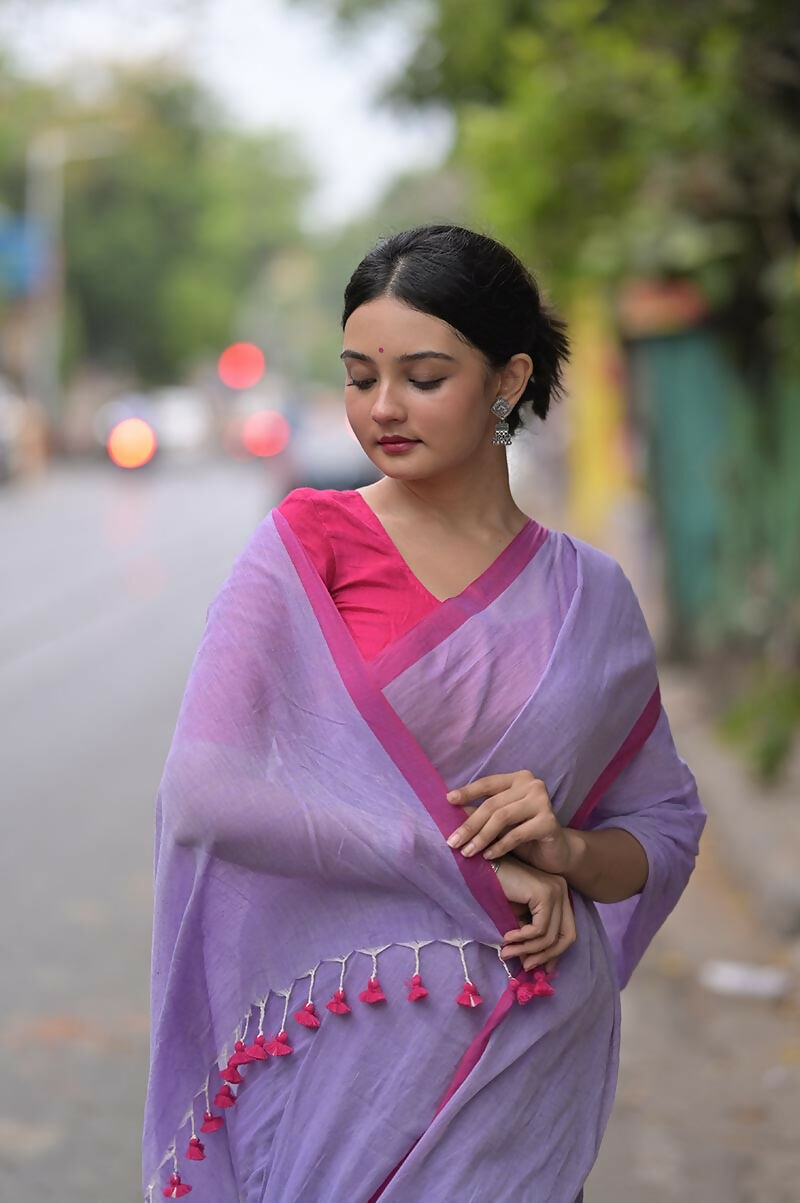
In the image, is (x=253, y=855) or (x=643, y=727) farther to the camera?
(x=643, y=727)

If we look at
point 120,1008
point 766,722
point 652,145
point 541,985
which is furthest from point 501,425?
point 652,145

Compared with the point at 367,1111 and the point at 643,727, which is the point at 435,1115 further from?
the point at 643,727

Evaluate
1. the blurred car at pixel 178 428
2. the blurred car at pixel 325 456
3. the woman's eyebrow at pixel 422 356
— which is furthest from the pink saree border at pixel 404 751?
the blurred car at pixel 178 428

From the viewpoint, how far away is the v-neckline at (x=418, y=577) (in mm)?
2275

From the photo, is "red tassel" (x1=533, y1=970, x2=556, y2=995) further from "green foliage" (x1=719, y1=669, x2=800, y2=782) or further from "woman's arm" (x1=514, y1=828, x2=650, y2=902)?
"green foliage" (x1=719, y1=669, x2=800, y2=782)

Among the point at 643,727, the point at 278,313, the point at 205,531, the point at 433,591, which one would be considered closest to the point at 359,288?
the point at 433,591

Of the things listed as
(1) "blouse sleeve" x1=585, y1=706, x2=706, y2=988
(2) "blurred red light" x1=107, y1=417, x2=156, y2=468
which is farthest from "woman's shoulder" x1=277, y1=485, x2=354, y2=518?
(2) "blurred red light" x1=107, y1=417, x2=156, y2=468

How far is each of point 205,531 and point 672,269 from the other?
15.4 metres

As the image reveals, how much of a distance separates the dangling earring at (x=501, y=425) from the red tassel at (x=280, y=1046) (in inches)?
29.8

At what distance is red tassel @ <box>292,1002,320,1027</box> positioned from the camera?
2.25 meters

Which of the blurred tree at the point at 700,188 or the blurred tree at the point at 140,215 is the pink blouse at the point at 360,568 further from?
the blurred tree at the point at 140,215

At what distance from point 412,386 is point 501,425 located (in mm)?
164

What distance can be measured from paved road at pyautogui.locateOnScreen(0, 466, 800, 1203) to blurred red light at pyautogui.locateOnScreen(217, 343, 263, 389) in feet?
210

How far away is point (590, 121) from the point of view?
9.19m
